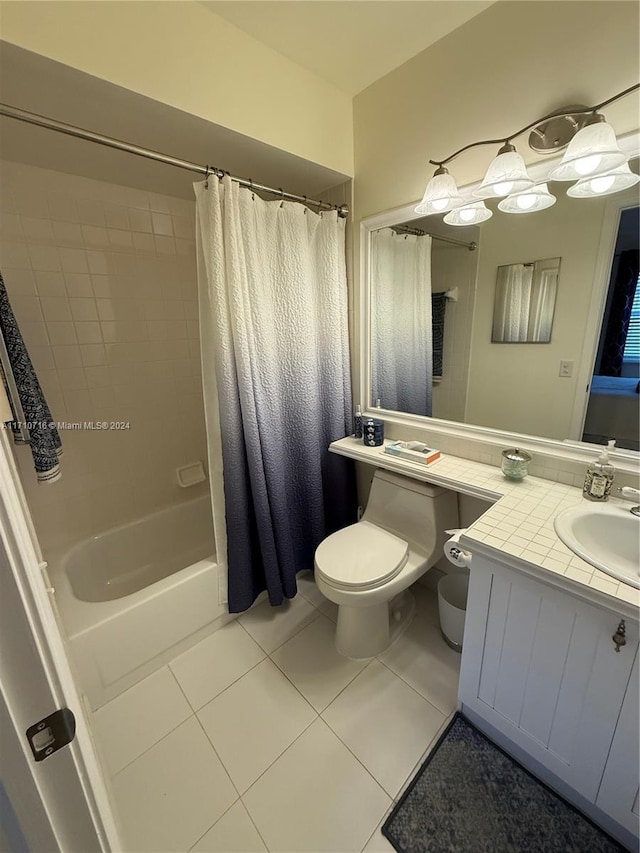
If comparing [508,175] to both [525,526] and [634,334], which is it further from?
[525,526]

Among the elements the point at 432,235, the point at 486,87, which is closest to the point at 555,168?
the point at 486,87

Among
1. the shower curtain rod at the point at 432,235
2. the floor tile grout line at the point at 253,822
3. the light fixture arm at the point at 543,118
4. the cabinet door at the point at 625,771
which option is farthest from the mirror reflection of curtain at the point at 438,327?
the floor tile grout line at the point at 253,822

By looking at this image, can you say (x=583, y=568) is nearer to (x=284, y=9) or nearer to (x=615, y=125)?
(x=615, y=125)

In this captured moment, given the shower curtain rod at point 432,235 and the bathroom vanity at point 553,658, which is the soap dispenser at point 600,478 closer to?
the bathroom vanity at point 553,658

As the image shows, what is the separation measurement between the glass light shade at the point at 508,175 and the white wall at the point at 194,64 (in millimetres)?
776

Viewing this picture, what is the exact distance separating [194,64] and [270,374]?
1062mm

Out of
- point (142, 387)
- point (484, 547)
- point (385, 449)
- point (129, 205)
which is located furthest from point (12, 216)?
point (484, 547)

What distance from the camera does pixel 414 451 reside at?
156 centimetres

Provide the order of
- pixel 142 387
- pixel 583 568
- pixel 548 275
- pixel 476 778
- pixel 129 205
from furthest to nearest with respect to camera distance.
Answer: pixel 142 387 → pixel 129 205 → pixel 548 275 → pixel 476 778 → pixel 583 568

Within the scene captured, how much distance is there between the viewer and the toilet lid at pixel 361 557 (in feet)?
4.42

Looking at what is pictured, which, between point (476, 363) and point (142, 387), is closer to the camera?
point (476, 363)

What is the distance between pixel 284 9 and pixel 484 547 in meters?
1.81

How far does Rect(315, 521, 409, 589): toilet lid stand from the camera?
1349 millimetres

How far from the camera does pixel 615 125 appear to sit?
3.36 ft
